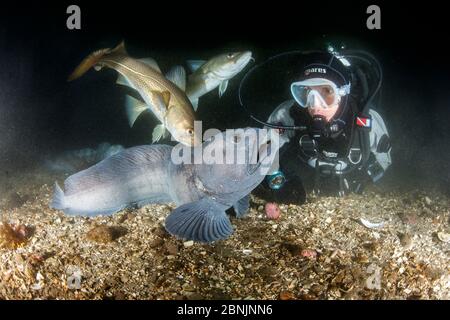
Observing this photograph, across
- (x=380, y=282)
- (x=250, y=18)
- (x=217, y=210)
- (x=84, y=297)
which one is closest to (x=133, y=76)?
(x=217, y=210)

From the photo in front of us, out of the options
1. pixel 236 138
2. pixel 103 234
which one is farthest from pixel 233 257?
pixel 103 234

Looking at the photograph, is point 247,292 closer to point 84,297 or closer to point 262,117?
point 84,297

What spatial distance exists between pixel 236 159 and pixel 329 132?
2.33 m

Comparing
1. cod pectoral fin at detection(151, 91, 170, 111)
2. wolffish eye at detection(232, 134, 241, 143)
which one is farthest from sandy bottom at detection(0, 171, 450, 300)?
cod pectoral fin at detection(151, 91, 170, 111)

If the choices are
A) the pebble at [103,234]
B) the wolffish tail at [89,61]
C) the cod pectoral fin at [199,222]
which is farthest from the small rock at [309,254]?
the wolffish tail at [89,61]

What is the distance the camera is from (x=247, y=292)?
2662 mm

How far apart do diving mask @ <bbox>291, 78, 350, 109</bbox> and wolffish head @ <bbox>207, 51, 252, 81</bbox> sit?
1284mm

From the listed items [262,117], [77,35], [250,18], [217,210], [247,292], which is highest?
[250,18]

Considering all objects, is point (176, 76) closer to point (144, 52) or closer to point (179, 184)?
point (179, 184)

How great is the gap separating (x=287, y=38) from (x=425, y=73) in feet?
56.6

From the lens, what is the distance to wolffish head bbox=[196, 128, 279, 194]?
2967mm

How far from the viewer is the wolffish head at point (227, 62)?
5.68 meters

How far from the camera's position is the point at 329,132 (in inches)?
189

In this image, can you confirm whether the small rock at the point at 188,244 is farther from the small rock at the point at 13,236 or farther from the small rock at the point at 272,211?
the small rock at the point at 13,236
